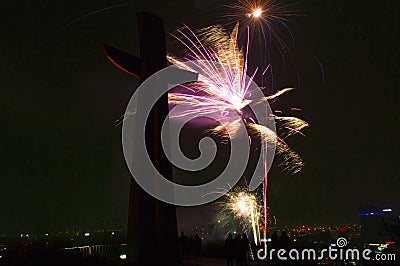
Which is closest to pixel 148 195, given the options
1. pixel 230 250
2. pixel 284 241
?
pixel 230 250

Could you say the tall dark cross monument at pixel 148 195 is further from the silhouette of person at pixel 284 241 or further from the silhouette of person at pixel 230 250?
the silhouette of person at pixel 284 241

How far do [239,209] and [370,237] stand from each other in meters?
29.6

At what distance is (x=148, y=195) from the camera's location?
1162 centimetres

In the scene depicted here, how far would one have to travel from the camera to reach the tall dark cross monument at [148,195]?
11.3 meters

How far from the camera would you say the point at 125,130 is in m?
12.7

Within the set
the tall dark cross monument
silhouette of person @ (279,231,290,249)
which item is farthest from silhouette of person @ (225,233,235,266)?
the tall dark cross monument

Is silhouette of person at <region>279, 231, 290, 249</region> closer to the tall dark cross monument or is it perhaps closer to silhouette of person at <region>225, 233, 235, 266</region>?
silhouette of person at <region>225, 233, 235, 266</region>

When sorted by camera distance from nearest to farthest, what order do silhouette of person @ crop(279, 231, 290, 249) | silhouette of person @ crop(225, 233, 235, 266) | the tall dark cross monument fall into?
the tall dark cross monument < silhouette of person @ crop(279, 231, 290, 249) < silhouette of person @ crop(225, 233, 235, 266)

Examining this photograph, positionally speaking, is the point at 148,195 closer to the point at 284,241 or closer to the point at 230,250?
the point at 230,250

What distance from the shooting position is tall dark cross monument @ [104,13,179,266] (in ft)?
37.1

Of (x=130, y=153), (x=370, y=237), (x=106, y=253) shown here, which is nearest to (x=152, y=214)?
(x=130, y=153)

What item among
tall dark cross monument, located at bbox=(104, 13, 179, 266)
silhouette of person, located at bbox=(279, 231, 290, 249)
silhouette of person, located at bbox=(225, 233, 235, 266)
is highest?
tall dark cross monument, located at bbox=(104, 13, 179, 266)

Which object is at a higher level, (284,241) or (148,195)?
(148,195)

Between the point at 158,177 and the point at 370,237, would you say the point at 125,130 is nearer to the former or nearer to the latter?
the point at 158,177
